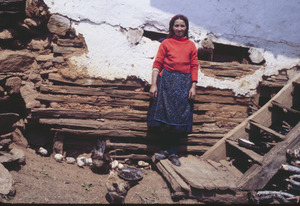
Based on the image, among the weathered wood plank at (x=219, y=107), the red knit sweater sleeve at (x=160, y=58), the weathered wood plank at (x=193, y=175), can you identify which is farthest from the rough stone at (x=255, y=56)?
the weathered wood plank at (x=193, y=175)

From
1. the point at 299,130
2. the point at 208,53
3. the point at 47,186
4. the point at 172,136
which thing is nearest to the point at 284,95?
the point at 299,130

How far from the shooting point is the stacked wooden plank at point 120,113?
10.6 feet

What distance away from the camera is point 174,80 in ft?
10.1

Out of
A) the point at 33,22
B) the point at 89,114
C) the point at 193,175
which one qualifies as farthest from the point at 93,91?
the point at 193,175

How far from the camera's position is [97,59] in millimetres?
3252

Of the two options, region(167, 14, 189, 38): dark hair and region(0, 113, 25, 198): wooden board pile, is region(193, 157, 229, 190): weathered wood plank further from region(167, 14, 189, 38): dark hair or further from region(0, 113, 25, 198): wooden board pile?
region(0, 113, 25, 198): wooden board pile

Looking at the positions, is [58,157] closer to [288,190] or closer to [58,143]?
[58,143]

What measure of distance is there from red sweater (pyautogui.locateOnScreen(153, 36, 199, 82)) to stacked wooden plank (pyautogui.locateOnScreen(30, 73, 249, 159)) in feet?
1.64

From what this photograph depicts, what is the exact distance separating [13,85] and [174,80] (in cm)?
213

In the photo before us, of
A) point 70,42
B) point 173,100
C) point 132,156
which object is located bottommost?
point 132,156

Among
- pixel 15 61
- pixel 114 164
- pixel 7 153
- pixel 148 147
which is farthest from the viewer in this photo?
pixel 148 147

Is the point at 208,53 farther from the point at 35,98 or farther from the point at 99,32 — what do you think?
the point at 35,98

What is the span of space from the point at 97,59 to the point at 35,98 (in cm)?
97

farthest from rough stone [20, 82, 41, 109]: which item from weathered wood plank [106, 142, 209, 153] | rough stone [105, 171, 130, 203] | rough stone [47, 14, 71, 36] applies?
rough stone [105, 171, 130, 203]
